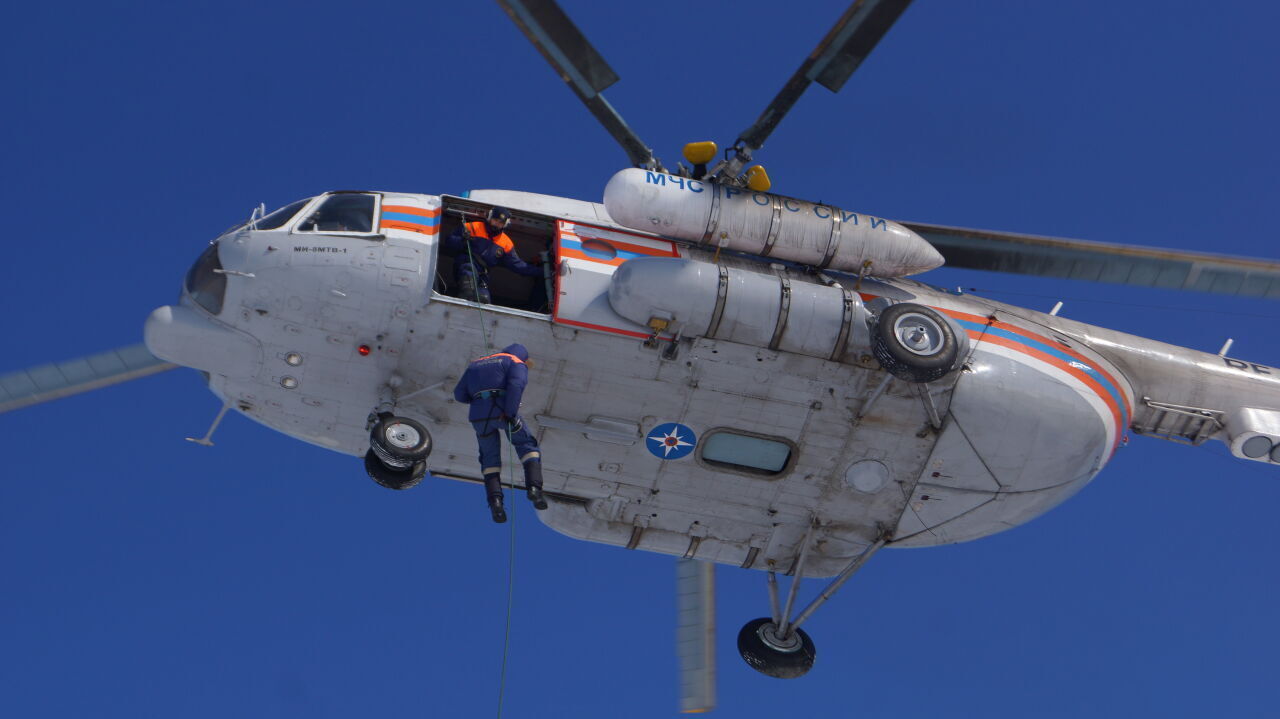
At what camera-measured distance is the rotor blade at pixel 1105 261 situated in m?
17.6

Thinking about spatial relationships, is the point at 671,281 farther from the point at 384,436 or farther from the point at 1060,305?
the point at 1060,305

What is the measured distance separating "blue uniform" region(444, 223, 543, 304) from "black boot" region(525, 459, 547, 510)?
2297 mm

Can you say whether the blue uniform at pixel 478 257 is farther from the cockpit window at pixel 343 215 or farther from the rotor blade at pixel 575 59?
the rotor blade at pixel 575 59

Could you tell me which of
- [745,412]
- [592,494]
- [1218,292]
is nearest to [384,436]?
[592,494]

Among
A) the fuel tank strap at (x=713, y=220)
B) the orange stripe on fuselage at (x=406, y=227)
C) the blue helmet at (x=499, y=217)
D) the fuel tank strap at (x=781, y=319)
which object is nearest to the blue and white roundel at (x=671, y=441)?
the fuel tank strap at (x=781, y=319)

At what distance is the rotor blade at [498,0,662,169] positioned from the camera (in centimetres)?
1547

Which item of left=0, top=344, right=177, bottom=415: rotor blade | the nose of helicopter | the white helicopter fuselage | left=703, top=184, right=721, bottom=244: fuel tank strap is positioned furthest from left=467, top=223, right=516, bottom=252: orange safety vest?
left=0, top=344, right=177, bottom=415: rotor blade

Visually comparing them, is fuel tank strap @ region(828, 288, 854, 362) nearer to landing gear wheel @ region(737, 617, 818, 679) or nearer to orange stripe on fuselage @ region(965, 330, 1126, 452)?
orange stripe on fuselage @ region(965, 330, 1126, 452)

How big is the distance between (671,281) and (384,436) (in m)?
3.73

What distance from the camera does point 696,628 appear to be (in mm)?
20188

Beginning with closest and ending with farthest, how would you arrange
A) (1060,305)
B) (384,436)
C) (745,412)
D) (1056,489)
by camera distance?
1. (384,436)
2. (745,412)
3. (1056,489)
4. (1060,305)

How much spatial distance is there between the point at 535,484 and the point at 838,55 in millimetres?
6340

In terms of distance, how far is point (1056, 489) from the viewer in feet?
Answer: 57.2

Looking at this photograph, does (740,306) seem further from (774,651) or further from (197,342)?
(197,342)
